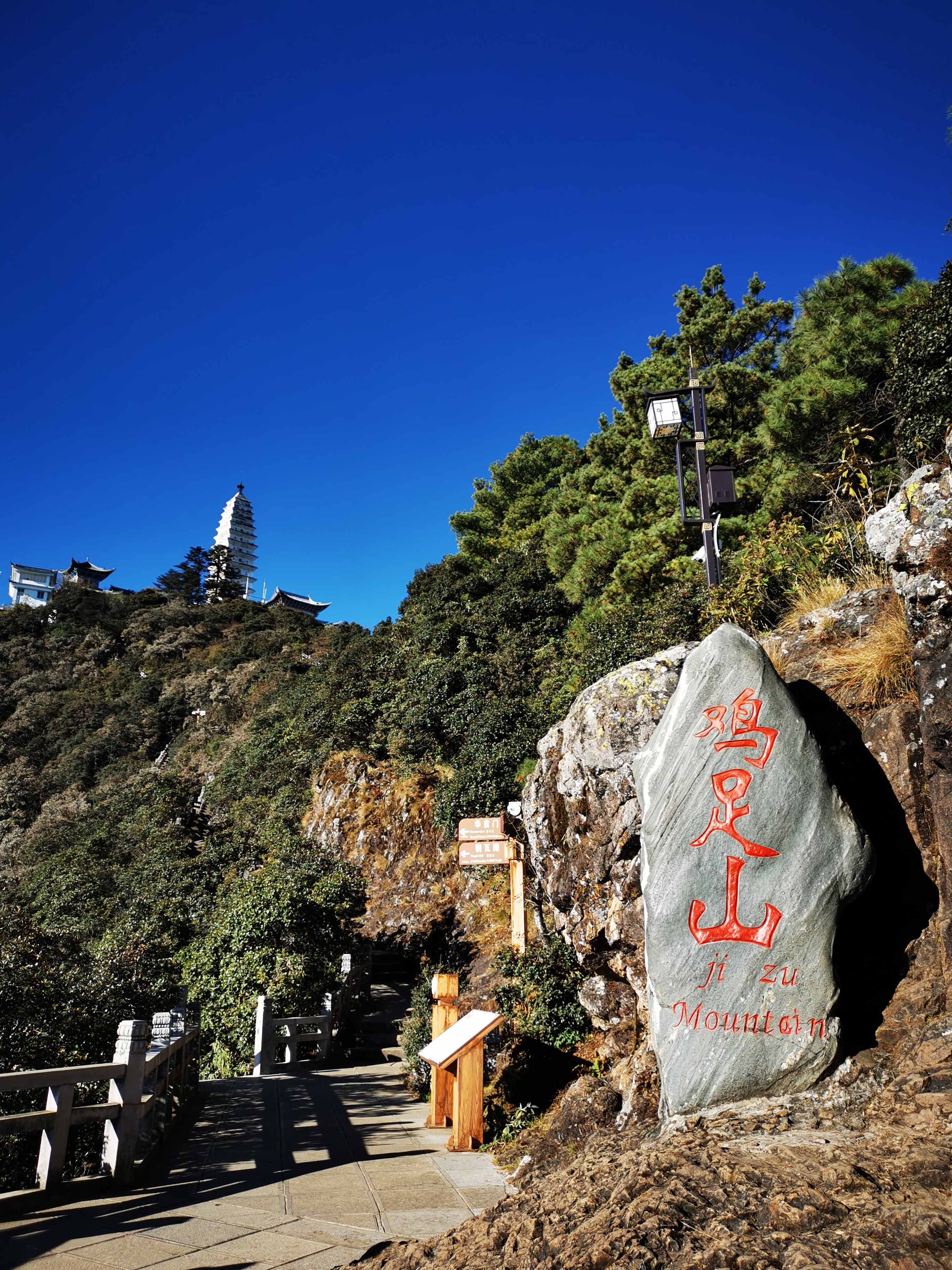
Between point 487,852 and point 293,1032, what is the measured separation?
3545mm

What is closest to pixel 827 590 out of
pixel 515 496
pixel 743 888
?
pixel 743 888

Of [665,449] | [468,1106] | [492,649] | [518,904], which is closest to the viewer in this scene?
[468,1106]

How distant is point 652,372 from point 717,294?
2.46m

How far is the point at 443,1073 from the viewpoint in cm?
647

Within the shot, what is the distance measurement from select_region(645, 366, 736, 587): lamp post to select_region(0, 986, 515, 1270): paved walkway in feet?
17.8

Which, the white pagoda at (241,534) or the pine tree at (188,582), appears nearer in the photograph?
the pine tree at (188,582)

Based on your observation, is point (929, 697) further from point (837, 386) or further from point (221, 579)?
point (221, 579)

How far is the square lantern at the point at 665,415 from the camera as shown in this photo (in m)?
7.61

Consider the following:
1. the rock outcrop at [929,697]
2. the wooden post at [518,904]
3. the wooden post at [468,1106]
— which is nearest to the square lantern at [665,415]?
the rock outcrop at [929,697]

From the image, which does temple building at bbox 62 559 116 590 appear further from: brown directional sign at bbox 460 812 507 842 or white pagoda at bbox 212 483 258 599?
brown directional sign at bbox 460 812 507 842

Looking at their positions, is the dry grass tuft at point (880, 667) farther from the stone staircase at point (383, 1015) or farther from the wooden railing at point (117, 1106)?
the stone staircase at point (383, 1015)

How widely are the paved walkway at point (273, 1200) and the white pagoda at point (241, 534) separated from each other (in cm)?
8571

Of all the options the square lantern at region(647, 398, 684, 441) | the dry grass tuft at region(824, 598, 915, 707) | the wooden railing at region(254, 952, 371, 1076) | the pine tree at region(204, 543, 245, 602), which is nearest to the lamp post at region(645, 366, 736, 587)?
the square lantern at region(647, 398, 684, 441)

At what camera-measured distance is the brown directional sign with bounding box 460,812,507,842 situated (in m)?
9.44
